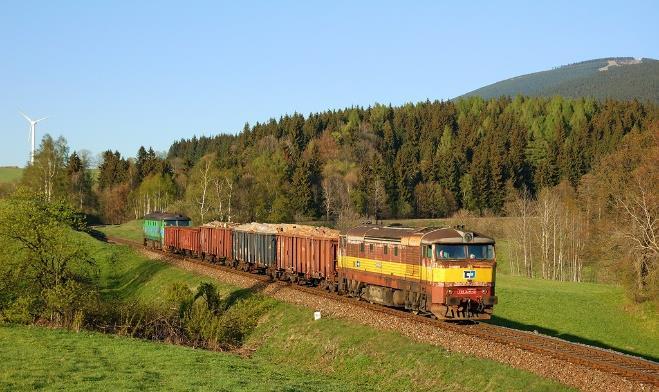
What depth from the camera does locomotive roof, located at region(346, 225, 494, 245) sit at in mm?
26328

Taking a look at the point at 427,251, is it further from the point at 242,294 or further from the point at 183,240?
A: the point at 183,240

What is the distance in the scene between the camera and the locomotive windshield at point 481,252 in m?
26.5

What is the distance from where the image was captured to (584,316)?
40812mm

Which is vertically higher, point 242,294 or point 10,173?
point 10,173

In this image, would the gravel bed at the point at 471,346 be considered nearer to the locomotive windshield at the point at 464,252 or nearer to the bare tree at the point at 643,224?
the locomotive windshield at the point at 464,252

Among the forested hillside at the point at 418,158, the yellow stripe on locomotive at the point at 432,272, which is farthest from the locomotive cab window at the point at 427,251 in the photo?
the forested hillside at the point at 418,158

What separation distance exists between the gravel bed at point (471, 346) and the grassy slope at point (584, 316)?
31.4 feet

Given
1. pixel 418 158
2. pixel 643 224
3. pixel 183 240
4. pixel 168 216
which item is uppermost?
pixel 418 158

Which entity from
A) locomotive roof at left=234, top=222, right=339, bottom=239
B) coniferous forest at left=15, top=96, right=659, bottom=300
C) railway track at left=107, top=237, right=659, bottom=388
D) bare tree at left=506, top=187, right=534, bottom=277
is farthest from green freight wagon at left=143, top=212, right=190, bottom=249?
railway track at left=107, top=237, right=659, bottom=388

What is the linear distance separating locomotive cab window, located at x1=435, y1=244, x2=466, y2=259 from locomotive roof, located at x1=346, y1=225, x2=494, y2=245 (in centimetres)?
22

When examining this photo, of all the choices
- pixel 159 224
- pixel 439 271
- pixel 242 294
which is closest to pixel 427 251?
pixel 439 271

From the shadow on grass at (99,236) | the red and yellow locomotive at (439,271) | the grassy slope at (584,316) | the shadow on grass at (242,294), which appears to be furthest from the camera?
the shadow on grass at (99,236)

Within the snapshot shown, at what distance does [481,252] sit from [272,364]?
942cm

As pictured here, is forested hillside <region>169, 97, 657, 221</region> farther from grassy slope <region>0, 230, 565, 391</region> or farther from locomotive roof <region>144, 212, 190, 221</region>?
grassy slope <region>0, 230, 565, 391</region>
